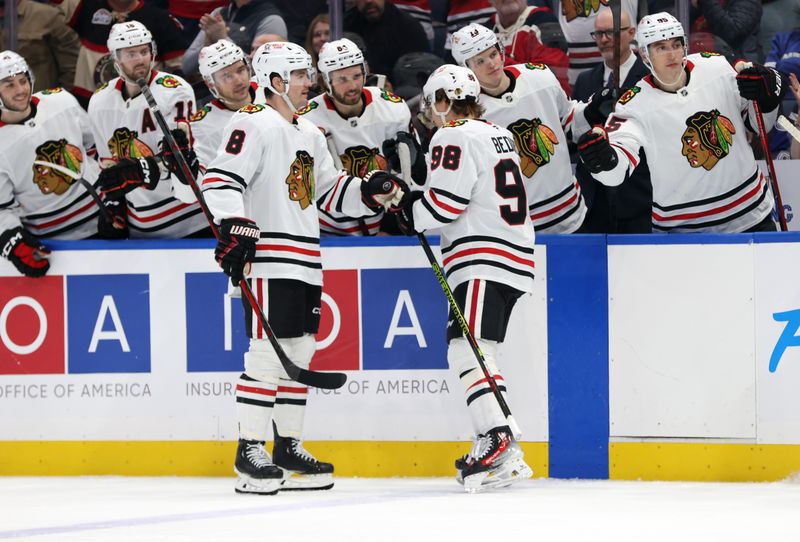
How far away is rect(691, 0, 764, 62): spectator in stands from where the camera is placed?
5250 millimetres

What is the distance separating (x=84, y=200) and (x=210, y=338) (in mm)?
897

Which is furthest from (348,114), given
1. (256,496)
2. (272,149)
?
(256,496)

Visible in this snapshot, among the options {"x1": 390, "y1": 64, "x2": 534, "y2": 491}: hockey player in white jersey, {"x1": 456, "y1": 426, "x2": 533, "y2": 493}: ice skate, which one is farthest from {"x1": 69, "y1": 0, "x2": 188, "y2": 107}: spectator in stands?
{"x1": 456, "y1": 426, "x2": 533, "y2": 493}: ice skate

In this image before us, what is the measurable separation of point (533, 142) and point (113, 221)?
155 cm

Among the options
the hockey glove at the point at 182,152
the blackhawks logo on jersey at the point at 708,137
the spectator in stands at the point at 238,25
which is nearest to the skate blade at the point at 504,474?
the blackhawks logo on jersey at the point at 708,137

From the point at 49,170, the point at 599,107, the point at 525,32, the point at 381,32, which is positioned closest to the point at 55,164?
the point at 49,170

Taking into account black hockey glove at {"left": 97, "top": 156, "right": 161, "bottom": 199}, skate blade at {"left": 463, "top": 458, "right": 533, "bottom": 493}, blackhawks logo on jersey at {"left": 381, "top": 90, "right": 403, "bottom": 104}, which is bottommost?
skate blade at {"left": 463, "top": 458, "right": 533, "bottom": 493}

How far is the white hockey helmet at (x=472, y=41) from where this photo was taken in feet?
16.1

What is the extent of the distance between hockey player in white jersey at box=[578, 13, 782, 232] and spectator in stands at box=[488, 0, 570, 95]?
0.63 metres

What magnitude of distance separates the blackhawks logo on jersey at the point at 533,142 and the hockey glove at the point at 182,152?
3.66ft

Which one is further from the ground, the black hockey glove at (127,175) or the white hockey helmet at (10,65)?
the white hockey helmet at (10,65)

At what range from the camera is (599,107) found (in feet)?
16.1

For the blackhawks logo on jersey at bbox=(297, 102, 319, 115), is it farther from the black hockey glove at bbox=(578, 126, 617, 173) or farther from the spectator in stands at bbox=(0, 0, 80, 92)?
the spectator in stands at bbox=(0, 0, 80, 92)

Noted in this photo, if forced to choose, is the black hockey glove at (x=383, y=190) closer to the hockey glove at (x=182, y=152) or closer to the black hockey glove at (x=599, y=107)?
the hockey glove at (x=182, y=152)
